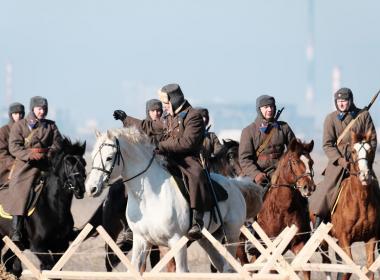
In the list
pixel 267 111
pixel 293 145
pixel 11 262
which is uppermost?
pixel 267 111

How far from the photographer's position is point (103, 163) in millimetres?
17875

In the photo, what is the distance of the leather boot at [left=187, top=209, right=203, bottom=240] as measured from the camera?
18.6 m

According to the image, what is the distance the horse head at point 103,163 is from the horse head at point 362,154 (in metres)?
3.80

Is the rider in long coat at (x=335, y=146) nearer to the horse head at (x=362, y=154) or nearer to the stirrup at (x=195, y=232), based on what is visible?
the horse head at (x=362, y=154)

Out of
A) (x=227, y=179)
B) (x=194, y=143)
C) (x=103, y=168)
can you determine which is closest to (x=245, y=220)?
(x=227, y=179)

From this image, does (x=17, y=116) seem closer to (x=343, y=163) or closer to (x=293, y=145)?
(x=293, y=145)

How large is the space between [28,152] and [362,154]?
478 cm

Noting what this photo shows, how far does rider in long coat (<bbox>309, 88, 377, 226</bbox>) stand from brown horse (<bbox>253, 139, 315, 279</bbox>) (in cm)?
25

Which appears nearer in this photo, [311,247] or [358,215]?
[311,247]

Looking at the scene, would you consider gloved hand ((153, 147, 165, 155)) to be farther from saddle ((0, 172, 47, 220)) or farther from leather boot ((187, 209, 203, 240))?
saddle ((0, 172, 47, 220))

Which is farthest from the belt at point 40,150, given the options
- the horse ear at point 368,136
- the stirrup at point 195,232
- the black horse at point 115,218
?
the horse ear at point 368,136

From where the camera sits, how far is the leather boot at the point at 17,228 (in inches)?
834

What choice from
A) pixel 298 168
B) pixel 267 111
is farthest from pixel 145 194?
pixel 267 111

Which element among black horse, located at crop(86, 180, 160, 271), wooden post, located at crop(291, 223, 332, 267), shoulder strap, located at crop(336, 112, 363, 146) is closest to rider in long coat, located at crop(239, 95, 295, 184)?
shoulder strap, located at crop(336, 112, 363, 146)
